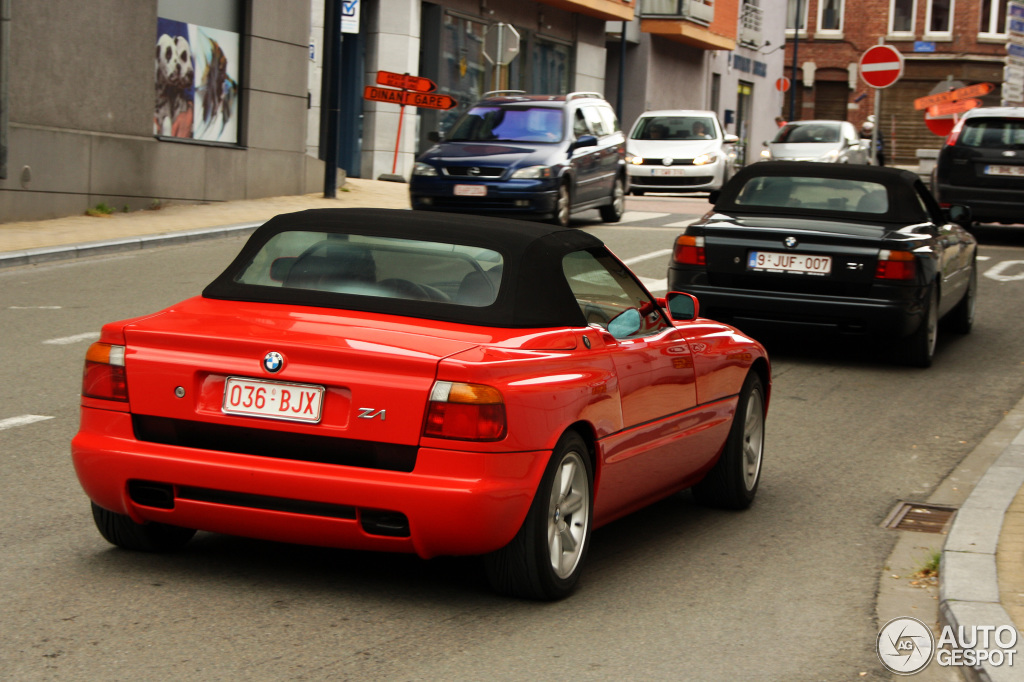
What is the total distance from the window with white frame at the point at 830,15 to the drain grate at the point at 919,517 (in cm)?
6932

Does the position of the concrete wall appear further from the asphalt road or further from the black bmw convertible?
the asphalt road

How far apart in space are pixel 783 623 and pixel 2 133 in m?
14.3

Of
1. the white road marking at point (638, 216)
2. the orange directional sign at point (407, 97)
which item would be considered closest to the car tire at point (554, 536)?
the white road marking at point (638, 216)

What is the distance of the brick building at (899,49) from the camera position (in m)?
71.7

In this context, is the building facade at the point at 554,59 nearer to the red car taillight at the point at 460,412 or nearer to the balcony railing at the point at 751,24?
the balcony railing at the point at 751,24

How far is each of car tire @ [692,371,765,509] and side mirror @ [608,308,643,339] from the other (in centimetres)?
132

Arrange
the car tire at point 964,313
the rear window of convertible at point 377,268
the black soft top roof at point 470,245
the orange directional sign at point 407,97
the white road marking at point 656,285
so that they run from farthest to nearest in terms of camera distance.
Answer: the orange directional sign at point 407,97 < the white road marking at point 656,285 < the car tire at point 964,313 < the rear window of convertible at point 377,268 < the black soft top roof at point 470,245

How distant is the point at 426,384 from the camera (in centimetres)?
475

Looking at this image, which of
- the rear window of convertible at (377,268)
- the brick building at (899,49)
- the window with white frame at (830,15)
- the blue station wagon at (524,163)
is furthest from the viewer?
the window with white frame at (830,15)

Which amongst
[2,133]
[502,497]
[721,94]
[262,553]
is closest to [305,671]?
[502,497]

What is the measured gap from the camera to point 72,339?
34.9 ft

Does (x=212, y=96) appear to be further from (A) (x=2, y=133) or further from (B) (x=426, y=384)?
(B) (x=426, y=384)

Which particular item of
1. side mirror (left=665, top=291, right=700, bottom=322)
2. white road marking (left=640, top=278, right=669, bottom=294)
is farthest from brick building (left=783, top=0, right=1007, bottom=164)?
side mirror (left=665, top=291, right=700, bottom=322)

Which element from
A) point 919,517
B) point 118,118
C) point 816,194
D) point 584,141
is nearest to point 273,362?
point 919,517
